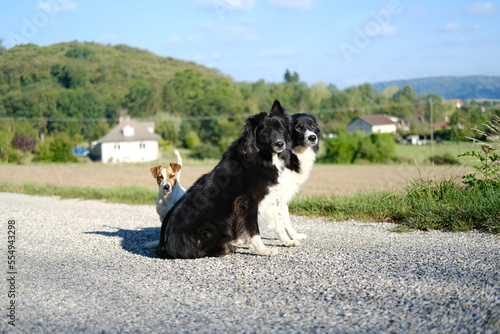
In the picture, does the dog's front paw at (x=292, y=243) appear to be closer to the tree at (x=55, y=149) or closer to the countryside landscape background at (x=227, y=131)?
the countryside landscape background at (x=227, y=131)

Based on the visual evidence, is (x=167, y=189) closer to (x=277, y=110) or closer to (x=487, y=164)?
(x=277, y=110)

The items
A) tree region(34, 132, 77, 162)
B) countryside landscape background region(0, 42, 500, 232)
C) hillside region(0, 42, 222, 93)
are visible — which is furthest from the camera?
tree region(34, 132, 77, 162)

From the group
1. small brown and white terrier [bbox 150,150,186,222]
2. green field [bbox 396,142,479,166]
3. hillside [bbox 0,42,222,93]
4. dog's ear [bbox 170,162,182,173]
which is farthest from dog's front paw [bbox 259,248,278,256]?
hillside [bbox 0,42,222,93]

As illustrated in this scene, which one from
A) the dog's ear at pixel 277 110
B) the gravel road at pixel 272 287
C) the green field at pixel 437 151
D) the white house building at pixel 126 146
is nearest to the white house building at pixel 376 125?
the green field at pixel 437 151

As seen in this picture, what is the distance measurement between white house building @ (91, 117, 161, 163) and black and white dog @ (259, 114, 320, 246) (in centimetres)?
5683

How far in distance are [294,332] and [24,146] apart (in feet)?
153

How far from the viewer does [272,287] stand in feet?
16.9

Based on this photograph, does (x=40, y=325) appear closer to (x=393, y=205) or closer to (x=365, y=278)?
(x=365, y=278)

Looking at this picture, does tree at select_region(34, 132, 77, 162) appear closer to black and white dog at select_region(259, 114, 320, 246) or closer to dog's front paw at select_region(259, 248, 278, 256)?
black and white dog at select_region(259, 114, 320, 246)

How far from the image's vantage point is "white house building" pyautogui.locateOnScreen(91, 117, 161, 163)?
207 ft

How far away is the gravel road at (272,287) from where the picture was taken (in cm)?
404

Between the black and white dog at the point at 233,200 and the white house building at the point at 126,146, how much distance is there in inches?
2264

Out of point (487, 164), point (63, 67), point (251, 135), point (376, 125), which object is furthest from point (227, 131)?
point (251, 135)

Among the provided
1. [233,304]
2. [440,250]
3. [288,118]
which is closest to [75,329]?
[233,304]
